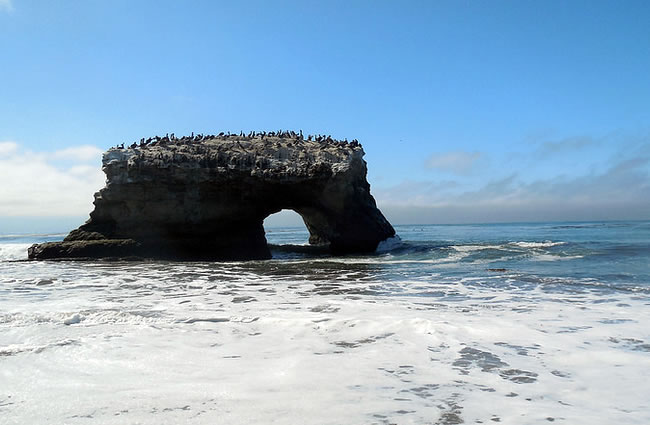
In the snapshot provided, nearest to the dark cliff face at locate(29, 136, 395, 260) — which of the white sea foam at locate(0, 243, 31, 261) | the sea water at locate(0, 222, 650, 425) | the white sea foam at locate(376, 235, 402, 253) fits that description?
the white sea foam at locate(376, 235, 402, 253)

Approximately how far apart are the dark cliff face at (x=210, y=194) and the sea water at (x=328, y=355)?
39.9ft

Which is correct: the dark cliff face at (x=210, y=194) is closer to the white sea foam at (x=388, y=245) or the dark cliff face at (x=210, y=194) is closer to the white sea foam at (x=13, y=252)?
the white sea foam at (x=388, y=245)

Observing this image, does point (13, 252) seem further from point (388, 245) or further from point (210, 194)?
point (388, 245)

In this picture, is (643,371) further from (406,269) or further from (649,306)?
(406,269)

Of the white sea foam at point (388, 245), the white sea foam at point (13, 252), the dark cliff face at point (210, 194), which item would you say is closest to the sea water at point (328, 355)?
the dark cliff face at point (210, 194)

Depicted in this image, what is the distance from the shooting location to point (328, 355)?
181 inches

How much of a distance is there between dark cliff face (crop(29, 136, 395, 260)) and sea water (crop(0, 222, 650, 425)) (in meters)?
12.2

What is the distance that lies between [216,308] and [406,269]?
7938 mm

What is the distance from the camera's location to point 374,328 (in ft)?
19.0

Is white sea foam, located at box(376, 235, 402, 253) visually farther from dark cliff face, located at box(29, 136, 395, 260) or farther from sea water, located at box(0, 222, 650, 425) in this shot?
sea water, located at box(0, 222, 650, 425)

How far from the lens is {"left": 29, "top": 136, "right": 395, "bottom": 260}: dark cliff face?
68.5ft

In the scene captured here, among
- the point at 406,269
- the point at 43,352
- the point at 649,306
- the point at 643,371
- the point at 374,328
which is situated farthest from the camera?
the point at 406,269

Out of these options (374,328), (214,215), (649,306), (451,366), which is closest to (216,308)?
(374,328)

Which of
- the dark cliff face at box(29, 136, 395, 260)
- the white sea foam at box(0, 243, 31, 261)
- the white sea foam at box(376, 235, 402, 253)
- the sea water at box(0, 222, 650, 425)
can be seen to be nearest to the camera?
the sea water at box(0, 222, 650, 425)
